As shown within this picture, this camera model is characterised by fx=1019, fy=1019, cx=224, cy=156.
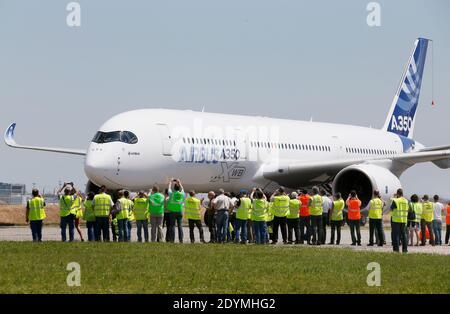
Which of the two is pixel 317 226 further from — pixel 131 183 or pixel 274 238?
pixel 131 183

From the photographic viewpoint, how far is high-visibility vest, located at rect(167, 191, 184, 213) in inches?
1093

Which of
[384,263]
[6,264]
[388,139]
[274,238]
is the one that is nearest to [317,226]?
[274,238]

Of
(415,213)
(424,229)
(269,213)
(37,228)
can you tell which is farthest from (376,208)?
(37,228)

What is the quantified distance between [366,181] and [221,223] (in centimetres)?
1086

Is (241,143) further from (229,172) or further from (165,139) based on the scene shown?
(165,139)

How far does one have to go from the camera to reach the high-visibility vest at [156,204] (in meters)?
27.5

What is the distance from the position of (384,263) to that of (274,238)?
8.34 metres

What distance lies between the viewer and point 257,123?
40.4 meters

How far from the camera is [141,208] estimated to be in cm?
2788

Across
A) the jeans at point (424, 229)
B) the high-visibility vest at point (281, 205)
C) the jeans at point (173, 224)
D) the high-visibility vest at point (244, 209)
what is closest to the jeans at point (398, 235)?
the high-visibility vest at point (281, 205)

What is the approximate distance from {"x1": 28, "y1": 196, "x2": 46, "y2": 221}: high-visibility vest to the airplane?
237 inches

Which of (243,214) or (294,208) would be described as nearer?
(243,214)

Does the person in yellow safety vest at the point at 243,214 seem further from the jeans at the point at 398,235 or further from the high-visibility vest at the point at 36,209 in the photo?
the high-visibility vest at the point at 36,209

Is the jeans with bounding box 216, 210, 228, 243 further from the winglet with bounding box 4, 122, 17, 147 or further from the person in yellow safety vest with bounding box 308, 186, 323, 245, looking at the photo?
the winglet with bounding box 4, 122, 17, 147
